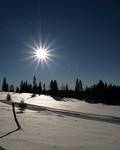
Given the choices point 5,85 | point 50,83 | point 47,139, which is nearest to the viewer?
point 47,139

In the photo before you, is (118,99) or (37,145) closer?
(37,145)

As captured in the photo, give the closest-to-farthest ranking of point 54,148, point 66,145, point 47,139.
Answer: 1. point 54,148
2. point 66,145
3. point 47,139

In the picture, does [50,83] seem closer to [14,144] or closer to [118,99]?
[118,99]

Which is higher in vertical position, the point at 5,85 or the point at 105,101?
the point at 5,85

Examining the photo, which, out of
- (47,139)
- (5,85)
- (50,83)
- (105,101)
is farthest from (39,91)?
(47,139)

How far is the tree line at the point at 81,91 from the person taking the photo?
300 ft

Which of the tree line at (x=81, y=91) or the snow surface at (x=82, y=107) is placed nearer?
the snow surface at (x=82, y=107)

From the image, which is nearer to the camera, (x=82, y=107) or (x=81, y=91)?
(x=82, y=107)

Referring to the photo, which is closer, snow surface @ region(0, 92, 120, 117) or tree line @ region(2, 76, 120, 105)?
snow surface @ region(0, 92, 120, 117)

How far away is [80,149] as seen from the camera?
817 cm

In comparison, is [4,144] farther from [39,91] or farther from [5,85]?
[5,85]

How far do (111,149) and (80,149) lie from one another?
4.13 feet

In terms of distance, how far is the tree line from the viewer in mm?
91412

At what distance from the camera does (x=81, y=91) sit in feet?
385
